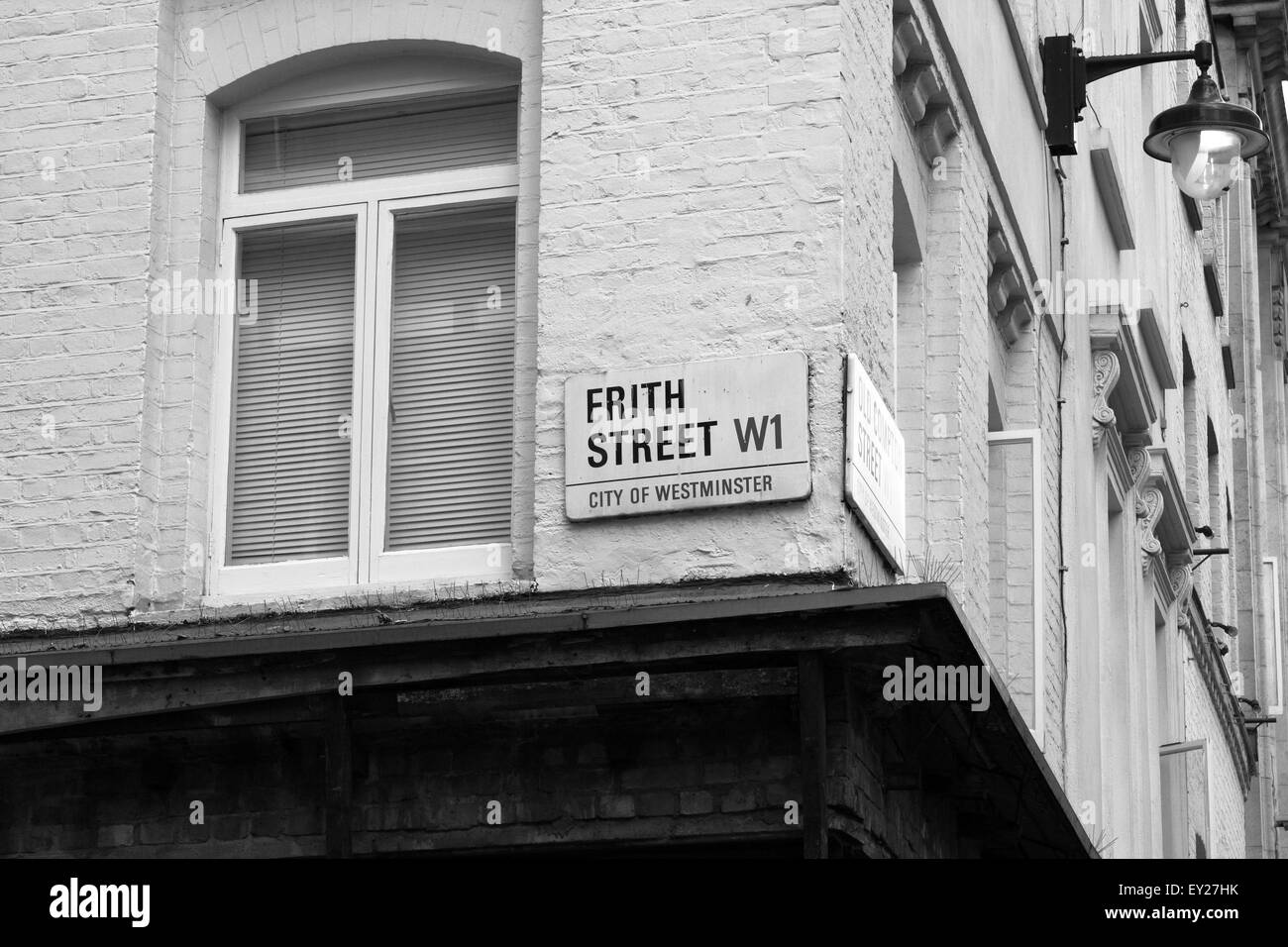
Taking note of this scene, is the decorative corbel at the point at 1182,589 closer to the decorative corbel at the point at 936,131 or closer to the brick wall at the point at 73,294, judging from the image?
the decorative corbel at the point at 936,131

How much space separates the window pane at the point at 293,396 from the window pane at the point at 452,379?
28 centimetres

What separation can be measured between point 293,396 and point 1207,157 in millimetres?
6625

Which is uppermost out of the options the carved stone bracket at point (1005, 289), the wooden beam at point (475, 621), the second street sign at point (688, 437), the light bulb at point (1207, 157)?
the light bulb at point (1207, 157)

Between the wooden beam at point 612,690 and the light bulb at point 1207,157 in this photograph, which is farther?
the light bulb at point 1207,157

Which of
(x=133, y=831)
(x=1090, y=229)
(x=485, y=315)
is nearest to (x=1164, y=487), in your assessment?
(x=1090, y=229)

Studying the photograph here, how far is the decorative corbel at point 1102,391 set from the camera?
62.1 ft

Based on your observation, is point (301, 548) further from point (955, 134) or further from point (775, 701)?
point (955, 134)

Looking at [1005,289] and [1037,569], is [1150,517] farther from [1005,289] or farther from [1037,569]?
[1037,569]

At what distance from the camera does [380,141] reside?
12.5 meters

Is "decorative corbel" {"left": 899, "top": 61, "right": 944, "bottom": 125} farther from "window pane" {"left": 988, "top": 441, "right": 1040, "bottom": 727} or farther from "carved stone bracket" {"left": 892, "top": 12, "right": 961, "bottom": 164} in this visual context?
"window pane" {"left": 988, "top": 441, "right": 1040, "bottom": 727}

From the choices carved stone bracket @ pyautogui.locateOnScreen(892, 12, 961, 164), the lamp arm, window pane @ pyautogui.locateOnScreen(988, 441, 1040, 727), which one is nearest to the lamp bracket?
the lamp arm

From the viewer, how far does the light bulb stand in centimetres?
1599

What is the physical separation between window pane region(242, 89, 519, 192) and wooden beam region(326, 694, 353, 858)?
2.88m

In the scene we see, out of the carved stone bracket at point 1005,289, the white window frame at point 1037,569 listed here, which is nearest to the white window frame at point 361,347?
the white window frame at point 1037,569
